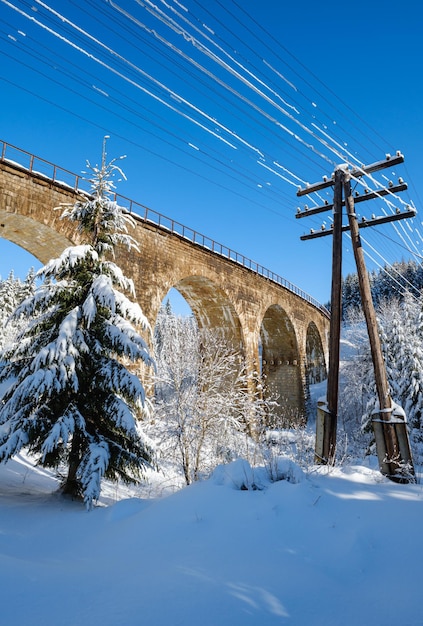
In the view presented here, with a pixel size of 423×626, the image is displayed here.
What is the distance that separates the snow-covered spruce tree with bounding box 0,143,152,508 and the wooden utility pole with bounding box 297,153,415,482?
Result: 13.9ft

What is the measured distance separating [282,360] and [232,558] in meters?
26.0

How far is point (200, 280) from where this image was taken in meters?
18.5

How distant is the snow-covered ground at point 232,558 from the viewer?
2.25 m

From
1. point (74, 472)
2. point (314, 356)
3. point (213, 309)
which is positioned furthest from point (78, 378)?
point (314, 356)

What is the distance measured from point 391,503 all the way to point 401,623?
2319 millimetres

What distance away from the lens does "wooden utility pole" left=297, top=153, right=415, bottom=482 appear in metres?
7.30

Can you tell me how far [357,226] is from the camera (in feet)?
29.9

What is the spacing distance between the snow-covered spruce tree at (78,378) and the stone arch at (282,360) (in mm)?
20086

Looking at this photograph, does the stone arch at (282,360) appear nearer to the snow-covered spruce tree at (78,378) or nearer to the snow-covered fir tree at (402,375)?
the snow-covered fir tree at (402,375)

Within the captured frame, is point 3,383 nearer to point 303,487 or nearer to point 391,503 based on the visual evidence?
point 303,487

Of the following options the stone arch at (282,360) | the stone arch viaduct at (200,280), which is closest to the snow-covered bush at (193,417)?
the stone arch viaduct at (200,280)

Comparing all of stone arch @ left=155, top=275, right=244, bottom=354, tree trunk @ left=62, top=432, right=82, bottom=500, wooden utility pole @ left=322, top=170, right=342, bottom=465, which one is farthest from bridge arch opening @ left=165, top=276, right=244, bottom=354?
tree trunk @ left=62, top=432, right=82, bottom=500

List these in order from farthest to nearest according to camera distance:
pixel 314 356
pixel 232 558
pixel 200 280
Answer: pixel 314 356
pixel 200 280
pixel 232 558

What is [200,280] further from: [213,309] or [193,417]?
[193,417]
